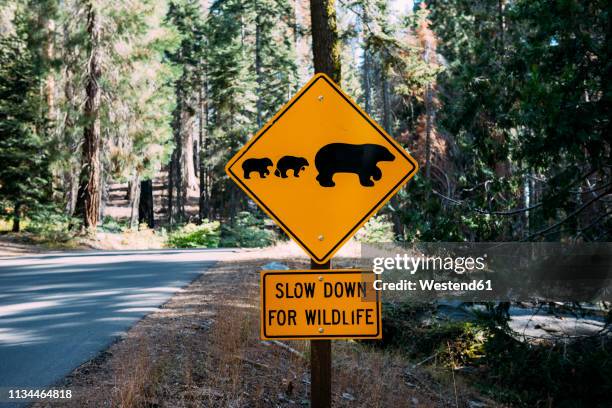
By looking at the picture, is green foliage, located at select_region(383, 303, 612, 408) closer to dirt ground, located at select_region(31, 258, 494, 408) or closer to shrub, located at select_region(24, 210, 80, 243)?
dirt ground, located at select_region(31, 258, 494, 408)

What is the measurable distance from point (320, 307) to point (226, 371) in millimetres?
2149

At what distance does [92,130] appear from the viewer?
69.6 ft

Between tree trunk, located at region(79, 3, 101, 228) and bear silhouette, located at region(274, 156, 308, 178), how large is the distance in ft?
59.6

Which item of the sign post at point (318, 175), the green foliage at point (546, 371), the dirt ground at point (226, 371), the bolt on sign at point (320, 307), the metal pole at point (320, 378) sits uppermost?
the sign post at point (318, 175)

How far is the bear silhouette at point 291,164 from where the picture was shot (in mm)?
4004

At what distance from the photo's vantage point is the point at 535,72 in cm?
664

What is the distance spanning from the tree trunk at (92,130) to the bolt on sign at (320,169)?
59.4 feet

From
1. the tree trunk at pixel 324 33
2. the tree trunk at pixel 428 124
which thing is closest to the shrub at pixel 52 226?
the tree trunk at pixel 324 33

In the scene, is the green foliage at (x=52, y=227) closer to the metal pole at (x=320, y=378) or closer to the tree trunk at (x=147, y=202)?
the tree trunk at (x=147, y=202)

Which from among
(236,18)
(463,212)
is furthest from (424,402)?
(236,18)

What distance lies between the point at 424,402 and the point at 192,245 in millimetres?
18939

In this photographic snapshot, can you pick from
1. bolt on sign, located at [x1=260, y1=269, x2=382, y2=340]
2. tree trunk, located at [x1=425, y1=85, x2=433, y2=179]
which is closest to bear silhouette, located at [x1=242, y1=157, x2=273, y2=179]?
bolt on sign, located at [x1=260, y1=269, x2=382, y2=340]

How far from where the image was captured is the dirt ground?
4969 millimetres

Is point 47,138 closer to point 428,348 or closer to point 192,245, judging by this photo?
point 192,245
